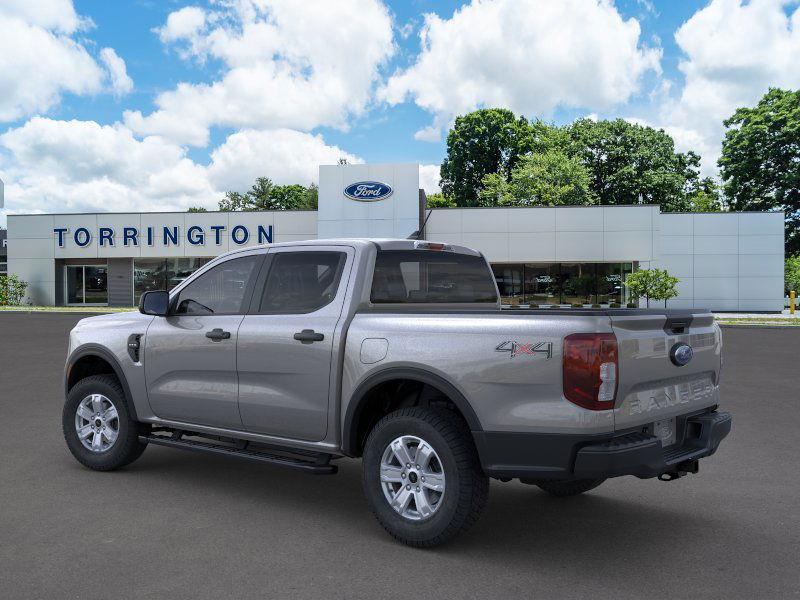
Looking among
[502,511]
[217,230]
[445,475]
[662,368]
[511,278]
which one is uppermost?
[217,230]

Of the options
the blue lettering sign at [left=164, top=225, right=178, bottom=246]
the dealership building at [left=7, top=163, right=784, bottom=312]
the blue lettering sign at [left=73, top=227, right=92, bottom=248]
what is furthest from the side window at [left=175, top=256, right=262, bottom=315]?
the blue lettering sign at [left=73, top=227, right=92, bottom=248]

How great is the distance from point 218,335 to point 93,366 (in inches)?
74.9

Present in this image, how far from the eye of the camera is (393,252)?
16.6ft

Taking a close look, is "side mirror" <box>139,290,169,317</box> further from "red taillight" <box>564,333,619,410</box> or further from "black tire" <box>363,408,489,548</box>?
"red taillight" <box>564,333,619,410</box>

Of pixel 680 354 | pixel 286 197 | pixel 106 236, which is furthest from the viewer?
pixel 286 197

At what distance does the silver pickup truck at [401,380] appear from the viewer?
3805mm

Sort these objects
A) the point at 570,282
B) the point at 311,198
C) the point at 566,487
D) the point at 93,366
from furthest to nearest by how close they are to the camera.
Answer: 1. the point at 311,198
2. the point at 570,282
3. the point at 93,366
4. the point at 566,487

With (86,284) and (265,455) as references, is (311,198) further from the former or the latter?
(265,455)

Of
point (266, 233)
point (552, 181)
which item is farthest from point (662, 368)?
point (552, 181)

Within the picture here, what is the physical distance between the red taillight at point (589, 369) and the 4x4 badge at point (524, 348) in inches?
3.5

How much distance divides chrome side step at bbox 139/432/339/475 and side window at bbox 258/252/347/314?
3.23ft

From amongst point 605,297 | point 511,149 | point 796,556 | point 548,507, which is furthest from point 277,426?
point 511,149

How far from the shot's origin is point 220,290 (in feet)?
18.3

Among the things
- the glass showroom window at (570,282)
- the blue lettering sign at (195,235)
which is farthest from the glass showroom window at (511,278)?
the blue lettering sign at (195,235)
